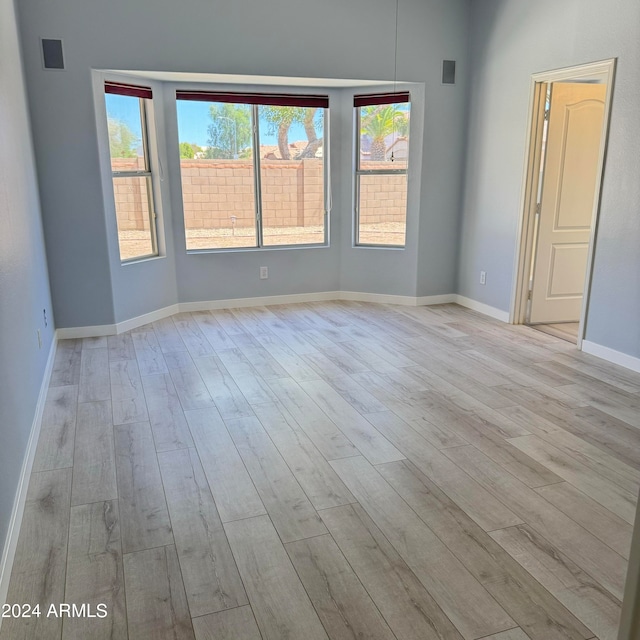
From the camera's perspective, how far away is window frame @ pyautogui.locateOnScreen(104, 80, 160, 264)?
4.63 metres

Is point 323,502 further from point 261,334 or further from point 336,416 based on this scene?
point 261,334

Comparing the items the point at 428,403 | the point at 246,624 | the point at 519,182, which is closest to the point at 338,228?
the point at 519,182

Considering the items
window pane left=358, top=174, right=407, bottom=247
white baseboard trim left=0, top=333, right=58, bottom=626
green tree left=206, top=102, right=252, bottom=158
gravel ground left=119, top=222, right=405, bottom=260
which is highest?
green tree left=206, top=102, right=252, bottom=158

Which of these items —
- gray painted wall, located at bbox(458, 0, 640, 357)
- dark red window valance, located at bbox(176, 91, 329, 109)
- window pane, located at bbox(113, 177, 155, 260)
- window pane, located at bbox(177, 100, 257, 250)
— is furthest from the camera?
window pane, located at bbox(177, 100, 257, 250)

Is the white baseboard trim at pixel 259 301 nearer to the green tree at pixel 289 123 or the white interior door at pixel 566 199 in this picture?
the green tree at pixel 289 123

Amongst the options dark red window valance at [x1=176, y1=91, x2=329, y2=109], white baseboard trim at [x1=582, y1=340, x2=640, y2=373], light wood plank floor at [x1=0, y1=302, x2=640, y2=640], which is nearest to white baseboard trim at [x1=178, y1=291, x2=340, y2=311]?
light wood plank floor at [x1=0, y1=302, x2=640, y2=640]

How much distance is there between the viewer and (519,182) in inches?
191

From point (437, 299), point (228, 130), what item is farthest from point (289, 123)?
point (437, 299)

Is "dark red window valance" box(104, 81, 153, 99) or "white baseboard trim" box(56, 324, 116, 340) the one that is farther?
"white baseboard trim" box(56, 324, 116, 340)

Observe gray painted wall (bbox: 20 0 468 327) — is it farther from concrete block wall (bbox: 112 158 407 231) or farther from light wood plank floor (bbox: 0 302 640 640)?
light wood plank floor (bbox: 0 302 640 640)

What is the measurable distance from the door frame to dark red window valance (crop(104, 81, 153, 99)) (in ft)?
10.7

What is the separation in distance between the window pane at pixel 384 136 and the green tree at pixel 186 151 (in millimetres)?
1657

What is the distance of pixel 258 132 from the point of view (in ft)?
17.9

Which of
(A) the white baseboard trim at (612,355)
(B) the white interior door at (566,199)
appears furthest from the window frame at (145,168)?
(A) the white baseboard trim at (612,355)
